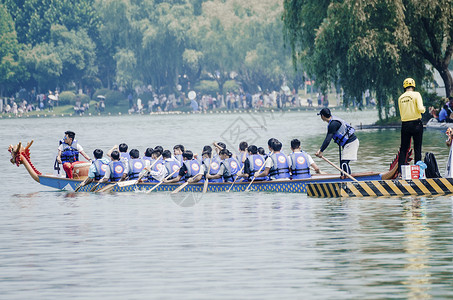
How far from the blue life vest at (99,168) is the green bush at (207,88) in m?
97.6

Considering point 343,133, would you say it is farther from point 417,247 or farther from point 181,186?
point 417,247

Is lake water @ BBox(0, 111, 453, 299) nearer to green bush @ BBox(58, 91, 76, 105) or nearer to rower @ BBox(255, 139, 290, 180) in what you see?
rower @ BBox(255, 139, 290, 180)

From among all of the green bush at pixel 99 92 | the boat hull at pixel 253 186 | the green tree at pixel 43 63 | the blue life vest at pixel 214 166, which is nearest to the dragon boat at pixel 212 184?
the boat hull at pixel 253 186

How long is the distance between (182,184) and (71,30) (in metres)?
102

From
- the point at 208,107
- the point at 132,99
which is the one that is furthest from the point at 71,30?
the point at 208,107

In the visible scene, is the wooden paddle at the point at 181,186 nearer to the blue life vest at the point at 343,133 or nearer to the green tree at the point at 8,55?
the blue life vest at the point at 343,133

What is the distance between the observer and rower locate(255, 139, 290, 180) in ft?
79.0

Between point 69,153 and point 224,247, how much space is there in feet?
43.2

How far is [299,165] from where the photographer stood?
24.1 metres

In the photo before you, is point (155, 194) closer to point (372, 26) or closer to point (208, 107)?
point (372, 26)

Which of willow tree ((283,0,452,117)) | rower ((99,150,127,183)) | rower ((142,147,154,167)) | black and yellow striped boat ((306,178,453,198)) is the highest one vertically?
willow tree ((283,0,452,117))

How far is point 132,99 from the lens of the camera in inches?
4980

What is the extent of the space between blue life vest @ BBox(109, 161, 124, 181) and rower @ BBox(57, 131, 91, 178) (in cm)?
223

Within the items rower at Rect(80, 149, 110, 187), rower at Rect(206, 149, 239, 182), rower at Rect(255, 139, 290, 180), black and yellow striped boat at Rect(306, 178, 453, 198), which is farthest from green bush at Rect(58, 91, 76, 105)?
black and yellow striped boat at Rect(306, 178, 453, 198)
